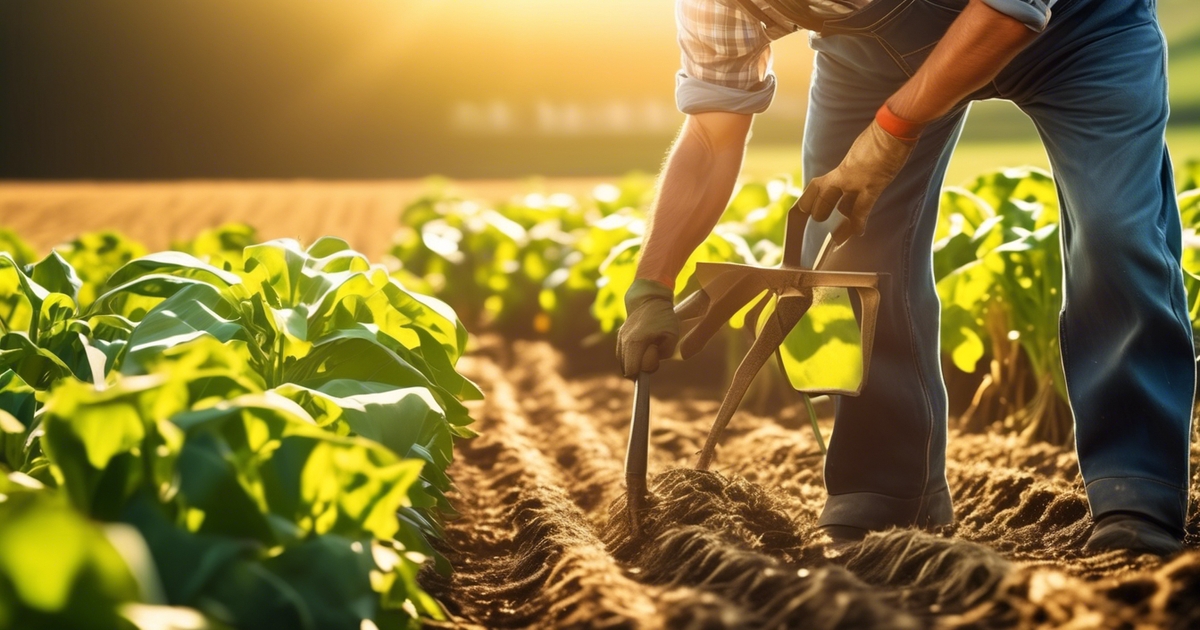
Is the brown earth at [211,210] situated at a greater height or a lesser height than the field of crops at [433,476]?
lesser

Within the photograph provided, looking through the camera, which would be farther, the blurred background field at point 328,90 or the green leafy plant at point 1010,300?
the blurred background field at point 328,90

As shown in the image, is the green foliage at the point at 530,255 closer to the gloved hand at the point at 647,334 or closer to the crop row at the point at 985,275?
the crop row at the point at 985,275

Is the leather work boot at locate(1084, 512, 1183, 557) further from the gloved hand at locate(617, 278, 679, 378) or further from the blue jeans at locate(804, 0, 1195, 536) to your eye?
the gloved hand at locate(617, 278, 679, 378)

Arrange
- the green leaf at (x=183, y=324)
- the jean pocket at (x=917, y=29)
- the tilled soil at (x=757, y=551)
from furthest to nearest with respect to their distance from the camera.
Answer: the jean pocket at (x=917, y=29)
the green leaf at (x=183, y=324)
the tilled soil at (x=757, y=551)

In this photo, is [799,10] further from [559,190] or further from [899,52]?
[559,190]

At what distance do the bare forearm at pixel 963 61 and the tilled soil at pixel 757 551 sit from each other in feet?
2.85

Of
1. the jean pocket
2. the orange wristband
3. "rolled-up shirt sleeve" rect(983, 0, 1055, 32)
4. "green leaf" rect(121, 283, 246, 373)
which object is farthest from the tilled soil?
the jean pocket

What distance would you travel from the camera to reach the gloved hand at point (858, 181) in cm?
238

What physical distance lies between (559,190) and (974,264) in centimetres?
1464

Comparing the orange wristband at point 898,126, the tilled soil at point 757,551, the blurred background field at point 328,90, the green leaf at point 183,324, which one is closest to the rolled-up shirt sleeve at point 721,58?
the orange wristband at point 898,126

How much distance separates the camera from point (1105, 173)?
232 centimetres

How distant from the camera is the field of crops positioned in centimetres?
139

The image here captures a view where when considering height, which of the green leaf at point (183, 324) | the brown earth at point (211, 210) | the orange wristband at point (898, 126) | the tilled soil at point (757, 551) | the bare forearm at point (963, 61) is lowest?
the brown earth at point (211, 210)

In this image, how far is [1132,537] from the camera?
7.12ft
